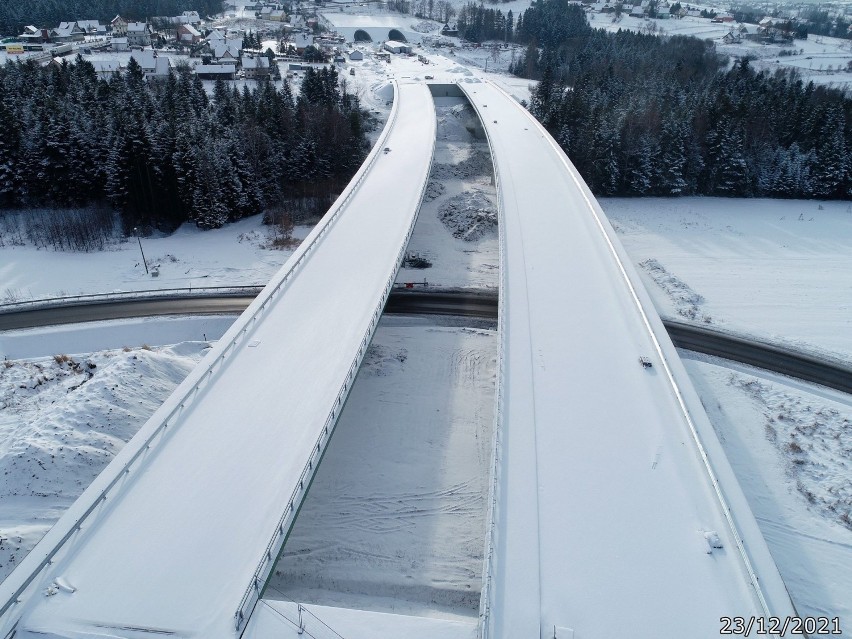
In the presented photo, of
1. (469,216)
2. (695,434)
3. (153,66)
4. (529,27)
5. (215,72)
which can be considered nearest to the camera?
(695,434)

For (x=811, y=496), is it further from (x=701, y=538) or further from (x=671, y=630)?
(x=671, y=630)

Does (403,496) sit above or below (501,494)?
below

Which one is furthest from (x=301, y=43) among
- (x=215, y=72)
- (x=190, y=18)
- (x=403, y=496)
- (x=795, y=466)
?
(x=795, y=466)

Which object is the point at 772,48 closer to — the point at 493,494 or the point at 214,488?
the point at 493,494

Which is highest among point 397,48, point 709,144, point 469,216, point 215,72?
point 397,48

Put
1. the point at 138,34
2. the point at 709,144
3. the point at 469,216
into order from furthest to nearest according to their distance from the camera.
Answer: the point at 138,34 → the point at 709,144 → the point at 469,216

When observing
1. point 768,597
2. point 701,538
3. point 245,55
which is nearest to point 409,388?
point 701,538

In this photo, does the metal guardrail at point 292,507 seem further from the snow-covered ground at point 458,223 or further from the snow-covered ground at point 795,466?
the snow-covered ground at point 795,466
